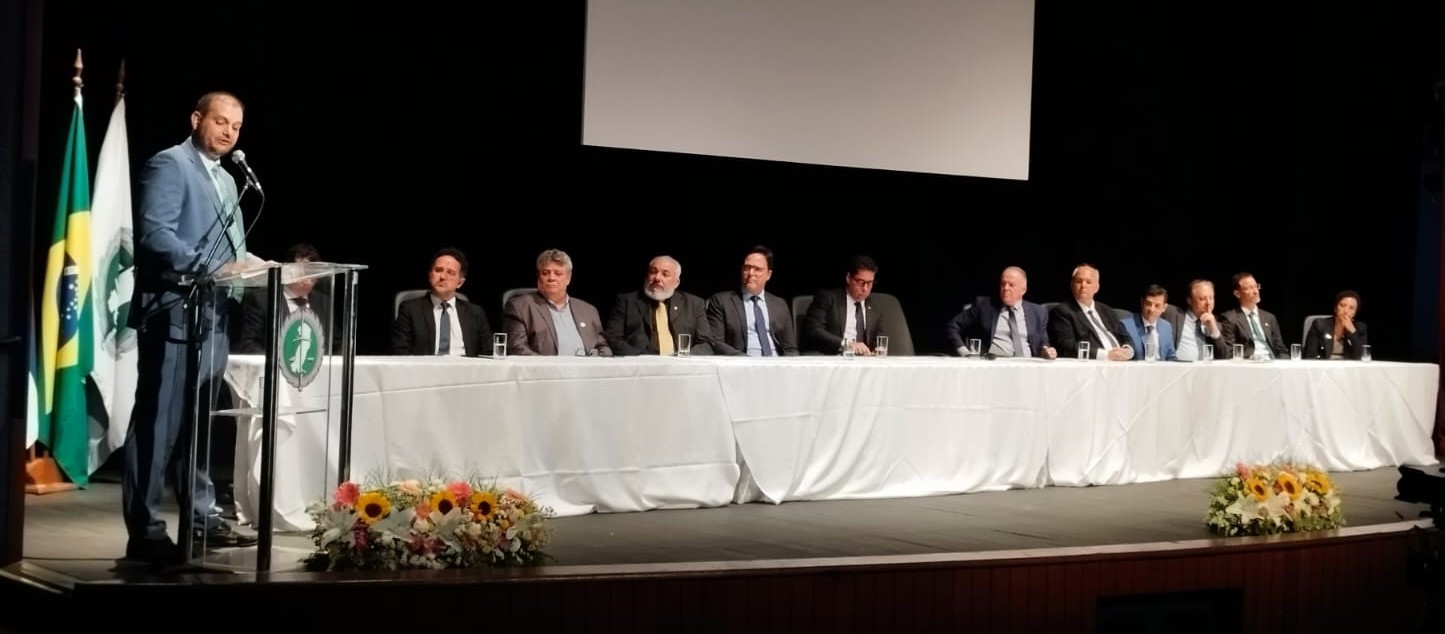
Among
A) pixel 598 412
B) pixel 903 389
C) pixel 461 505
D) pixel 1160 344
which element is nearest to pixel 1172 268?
pixel 1160 344

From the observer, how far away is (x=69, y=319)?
4.54 metres

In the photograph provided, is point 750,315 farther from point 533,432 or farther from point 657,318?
point 533,432

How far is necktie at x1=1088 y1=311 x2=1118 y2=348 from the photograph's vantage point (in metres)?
6.52

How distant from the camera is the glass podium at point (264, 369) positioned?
307 cm

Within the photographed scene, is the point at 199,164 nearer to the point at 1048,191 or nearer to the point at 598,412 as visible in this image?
the point at 598,412

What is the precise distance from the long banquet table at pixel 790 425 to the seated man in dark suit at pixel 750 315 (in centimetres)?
85

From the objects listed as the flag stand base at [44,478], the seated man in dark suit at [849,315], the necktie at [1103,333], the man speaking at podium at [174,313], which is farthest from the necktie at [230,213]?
the necktie at [1103,333]

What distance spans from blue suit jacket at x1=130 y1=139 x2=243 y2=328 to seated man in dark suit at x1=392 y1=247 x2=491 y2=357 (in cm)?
188

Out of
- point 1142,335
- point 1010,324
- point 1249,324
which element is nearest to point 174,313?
point 1010,324

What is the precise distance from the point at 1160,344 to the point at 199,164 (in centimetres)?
491

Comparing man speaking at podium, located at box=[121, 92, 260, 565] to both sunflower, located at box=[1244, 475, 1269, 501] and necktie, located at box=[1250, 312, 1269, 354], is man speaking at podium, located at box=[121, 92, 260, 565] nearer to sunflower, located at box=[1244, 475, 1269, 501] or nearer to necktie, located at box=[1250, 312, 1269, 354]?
sunflower, located at box=[1244, 475, 1269, 501]

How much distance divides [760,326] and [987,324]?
1.15 m

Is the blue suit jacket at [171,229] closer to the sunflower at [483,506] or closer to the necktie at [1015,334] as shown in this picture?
the sunflower at [483,506]

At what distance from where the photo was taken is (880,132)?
689cm
